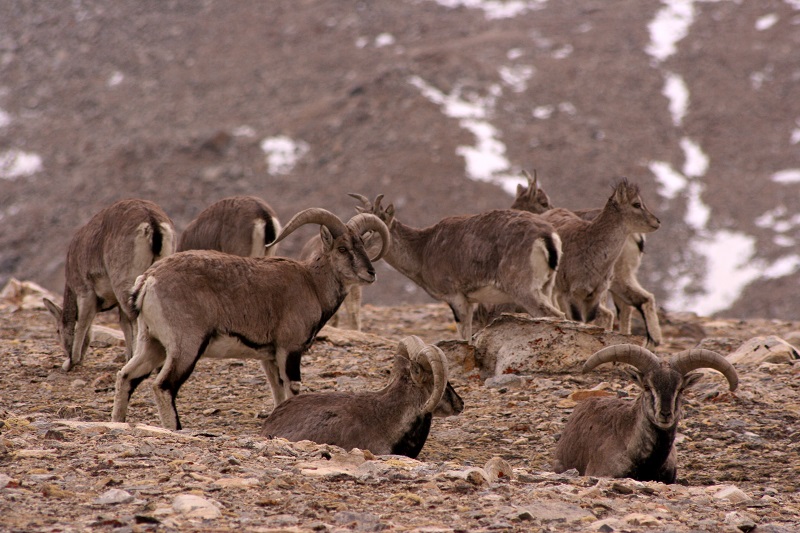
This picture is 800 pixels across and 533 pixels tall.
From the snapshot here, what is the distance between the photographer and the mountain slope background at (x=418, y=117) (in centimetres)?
4384

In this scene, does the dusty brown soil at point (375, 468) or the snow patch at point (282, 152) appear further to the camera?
the snow patch at point (282, 152)

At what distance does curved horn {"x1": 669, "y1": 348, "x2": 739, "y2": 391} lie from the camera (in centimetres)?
860

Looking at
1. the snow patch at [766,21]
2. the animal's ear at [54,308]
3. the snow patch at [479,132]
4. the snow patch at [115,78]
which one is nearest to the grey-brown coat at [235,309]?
the animal's ear at [54,308]

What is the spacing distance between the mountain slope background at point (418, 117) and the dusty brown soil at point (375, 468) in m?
26.6

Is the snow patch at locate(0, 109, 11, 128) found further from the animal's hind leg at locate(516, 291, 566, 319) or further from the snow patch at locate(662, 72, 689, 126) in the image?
the animal's hind leg at locate(516, 291, 566, 319)

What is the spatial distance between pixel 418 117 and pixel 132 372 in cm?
3943

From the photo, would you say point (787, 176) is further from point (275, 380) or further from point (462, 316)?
point (275, 380)

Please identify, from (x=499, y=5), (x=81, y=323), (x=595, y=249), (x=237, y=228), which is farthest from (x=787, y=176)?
(x=81, y=323)

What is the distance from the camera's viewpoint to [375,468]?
697 cm

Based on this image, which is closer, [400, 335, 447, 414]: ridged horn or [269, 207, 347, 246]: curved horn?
[400, 335, 447, 414]: ridged horn

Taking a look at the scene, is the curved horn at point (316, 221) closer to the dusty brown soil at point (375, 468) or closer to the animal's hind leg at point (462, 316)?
the dusty brown soil at point (375, 468)

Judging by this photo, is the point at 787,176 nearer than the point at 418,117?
No

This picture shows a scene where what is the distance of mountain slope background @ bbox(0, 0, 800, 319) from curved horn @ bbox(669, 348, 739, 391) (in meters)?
29.0

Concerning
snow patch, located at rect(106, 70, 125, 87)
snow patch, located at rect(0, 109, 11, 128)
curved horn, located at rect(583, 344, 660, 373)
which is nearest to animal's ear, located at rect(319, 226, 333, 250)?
curved horn, located at rect(583, 344, 660, 373)
